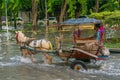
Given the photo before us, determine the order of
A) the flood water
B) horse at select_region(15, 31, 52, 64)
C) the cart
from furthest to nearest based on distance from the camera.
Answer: horse at select_region(15, 31, 52, 64) < the cart < the flood water

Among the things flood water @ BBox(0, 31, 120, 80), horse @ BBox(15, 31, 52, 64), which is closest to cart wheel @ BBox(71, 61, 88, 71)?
flood water @ BBox(0, 31, 120, 80)

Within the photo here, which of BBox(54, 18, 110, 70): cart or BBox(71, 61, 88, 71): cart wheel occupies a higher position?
BBox(54, 18, 110, 70): cart

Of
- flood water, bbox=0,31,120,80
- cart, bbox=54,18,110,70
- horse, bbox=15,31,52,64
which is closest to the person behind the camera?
flood water, bbox=0,31,120,80

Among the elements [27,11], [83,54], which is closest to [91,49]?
[83,54]

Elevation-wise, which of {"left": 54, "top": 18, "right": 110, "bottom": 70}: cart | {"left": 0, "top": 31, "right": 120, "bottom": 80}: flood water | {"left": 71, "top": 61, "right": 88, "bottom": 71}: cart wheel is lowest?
{"left": 0, "top": 31, "right": 120, "bottom": 80}: flood water

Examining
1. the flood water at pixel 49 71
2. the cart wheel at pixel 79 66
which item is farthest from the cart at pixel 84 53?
the flood water at pixel 49 71

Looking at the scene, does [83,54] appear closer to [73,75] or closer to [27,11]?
[73,75]

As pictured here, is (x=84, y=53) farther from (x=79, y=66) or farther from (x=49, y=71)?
(x=49, y=71)

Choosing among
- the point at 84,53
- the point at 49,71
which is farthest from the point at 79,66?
the point at 49,71

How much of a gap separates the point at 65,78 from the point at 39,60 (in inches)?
200

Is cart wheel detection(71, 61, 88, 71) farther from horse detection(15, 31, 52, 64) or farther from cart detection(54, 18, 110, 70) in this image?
horse detection(15, 31, 52, 64)

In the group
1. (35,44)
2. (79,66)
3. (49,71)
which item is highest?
(35,44)

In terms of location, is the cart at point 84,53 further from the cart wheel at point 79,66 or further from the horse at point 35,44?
the horse at point 35,44

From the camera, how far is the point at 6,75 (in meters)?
15.2
